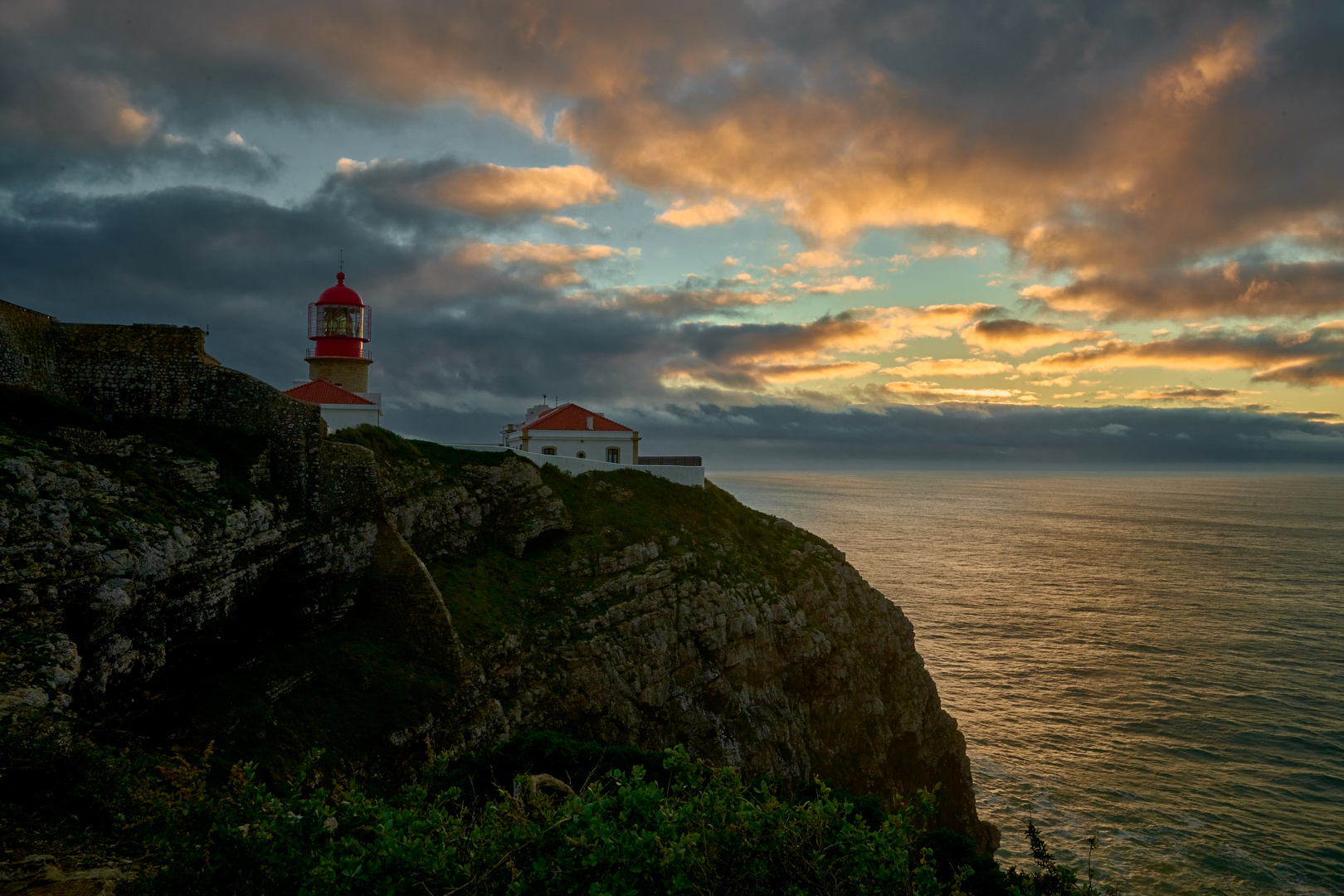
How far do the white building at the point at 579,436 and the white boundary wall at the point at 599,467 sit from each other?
414 centimetres

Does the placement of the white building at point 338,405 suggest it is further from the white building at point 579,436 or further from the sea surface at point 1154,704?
the sea surface at point 1154,704

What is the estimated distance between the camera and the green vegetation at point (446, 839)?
8.54 m

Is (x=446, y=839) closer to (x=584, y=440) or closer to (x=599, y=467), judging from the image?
(x=599, y=467)

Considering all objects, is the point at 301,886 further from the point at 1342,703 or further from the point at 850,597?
the point at 1342,703

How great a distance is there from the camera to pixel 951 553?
117 m

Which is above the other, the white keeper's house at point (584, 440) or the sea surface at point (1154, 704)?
the white keeper's house at point (584, 440)

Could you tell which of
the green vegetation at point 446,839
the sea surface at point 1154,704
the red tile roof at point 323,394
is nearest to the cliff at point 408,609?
the green vegetation at point 446,839

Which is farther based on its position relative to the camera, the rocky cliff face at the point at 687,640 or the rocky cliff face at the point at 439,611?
the rocky cliff face at the point at 687,640

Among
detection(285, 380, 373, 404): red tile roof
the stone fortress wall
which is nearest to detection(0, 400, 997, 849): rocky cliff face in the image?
the stone fortress wall

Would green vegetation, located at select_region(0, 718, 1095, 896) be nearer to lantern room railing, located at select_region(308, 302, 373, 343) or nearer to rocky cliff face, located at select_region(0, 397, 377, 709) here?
rocky cliff face, located at select_region(0, 397, 377, 709)

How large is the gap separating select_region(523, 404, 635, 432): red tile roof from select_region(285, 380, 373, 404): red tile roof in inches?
542

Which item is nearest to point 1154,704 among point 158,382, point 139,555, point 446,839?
point 446,839

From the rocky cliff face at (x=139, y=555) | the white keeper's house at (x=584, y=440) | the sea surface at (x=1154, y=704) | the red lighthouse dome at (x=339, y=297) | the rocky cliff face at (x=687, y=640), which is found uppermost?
the red lighthouse dome at (x=339, y=297)

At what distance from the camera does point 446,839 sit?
9289 mm
